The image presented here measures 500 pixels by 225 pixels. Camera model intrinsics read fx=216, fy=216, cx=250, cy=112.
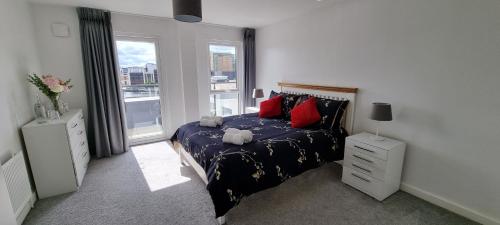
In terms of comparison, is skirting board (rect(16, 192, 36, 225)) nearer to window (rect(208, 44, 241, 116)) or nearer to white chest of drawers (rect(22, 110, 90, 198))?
white chest of drawers (rect(22, 110, 90, 198))

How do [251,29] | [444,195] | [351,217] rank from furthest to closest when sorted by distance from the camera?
[251,29], [444,195], [351,217]

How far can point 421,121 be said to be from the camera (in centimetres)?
238

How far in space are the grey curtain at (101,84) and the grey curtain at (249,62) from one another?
2540 mm

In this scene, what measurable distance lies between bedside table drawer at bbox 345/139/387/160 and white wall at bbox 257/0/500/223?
467mm

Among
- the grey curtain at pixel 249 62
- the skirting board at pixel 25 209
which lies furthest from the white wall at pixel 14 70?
the grey curtain at pixel 249 62

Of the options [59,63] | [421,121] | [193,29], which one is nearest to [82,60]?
[59,63]

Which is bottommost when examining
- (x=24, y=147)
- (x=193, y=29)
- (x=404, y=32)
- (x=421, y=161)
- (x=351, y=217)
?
(x=351, y=217)

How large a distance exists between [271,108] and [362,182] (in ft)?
5.73

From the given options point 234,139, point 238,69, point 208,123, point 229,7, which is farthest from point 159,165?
point 238,69

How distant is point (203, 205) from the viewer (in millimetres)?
2332

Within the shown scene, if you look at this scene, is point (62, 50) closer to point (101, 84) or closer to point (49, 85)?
point (101, 84)

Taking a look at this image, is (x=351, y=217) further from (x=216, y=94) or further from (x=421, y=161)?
(x=216, y=94)

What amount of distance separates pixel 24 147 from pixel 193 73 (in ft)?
8.60

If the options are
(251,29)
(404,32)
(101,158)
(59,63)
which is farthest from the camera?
(251,29)
